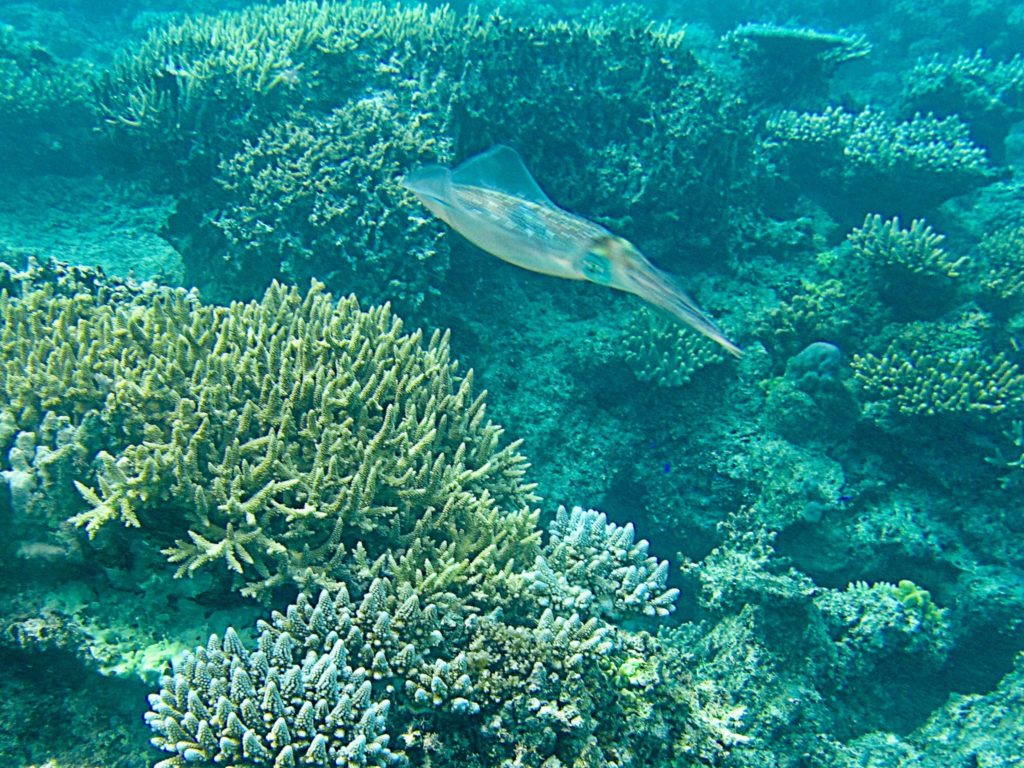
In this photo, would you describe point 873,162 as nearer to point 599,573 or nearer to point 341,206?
point 341,206

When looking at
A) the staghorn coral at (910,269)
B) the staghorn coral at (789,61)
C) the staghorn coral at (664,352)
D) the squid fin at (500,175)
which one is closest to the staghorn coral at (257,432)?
the squid fin at (500,175)

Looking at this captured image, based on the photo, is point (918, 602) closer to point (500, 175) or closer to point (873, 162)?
point (500, 175)

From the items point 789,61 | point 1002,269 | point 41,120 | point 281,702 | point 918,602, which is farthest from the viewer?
point 789,61

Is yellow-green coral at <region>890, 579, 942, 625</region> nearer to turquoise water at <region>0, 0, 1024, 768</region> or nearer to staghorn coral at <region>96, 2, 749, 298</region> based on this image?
turquoise water at <region>0, 0, 1024, 768</region>

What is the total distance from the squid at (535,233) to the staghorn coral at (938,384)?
331 cm

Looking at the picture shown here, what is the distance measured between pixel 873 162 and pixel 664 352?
4779 mm

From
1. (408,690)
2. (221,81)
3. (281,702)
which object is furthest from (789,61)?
(281,702)

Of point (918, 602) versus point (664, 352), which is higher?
point (664, 352)

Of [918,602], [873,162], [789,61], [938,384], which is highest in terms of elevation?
[789,61]

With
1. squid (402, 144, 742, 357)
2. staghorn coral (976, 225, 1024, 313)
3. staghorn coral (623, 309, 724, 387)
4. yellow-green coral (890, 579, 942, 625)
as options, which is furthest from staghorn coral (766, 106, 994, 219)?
squid (402, 144, 742, 357)

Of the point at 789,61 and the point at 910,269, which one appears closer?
the point at 910,269

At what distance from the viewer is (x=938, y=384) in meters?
5.02

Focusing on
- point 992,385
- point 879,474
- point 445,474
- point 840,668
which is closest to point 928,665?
point 840,668

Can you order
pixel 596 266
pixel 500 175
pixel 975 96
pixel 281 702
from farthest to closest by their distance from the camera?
pixel 975 96 → pixel 500 175 → pixel 596 266 → pixel 281 702
